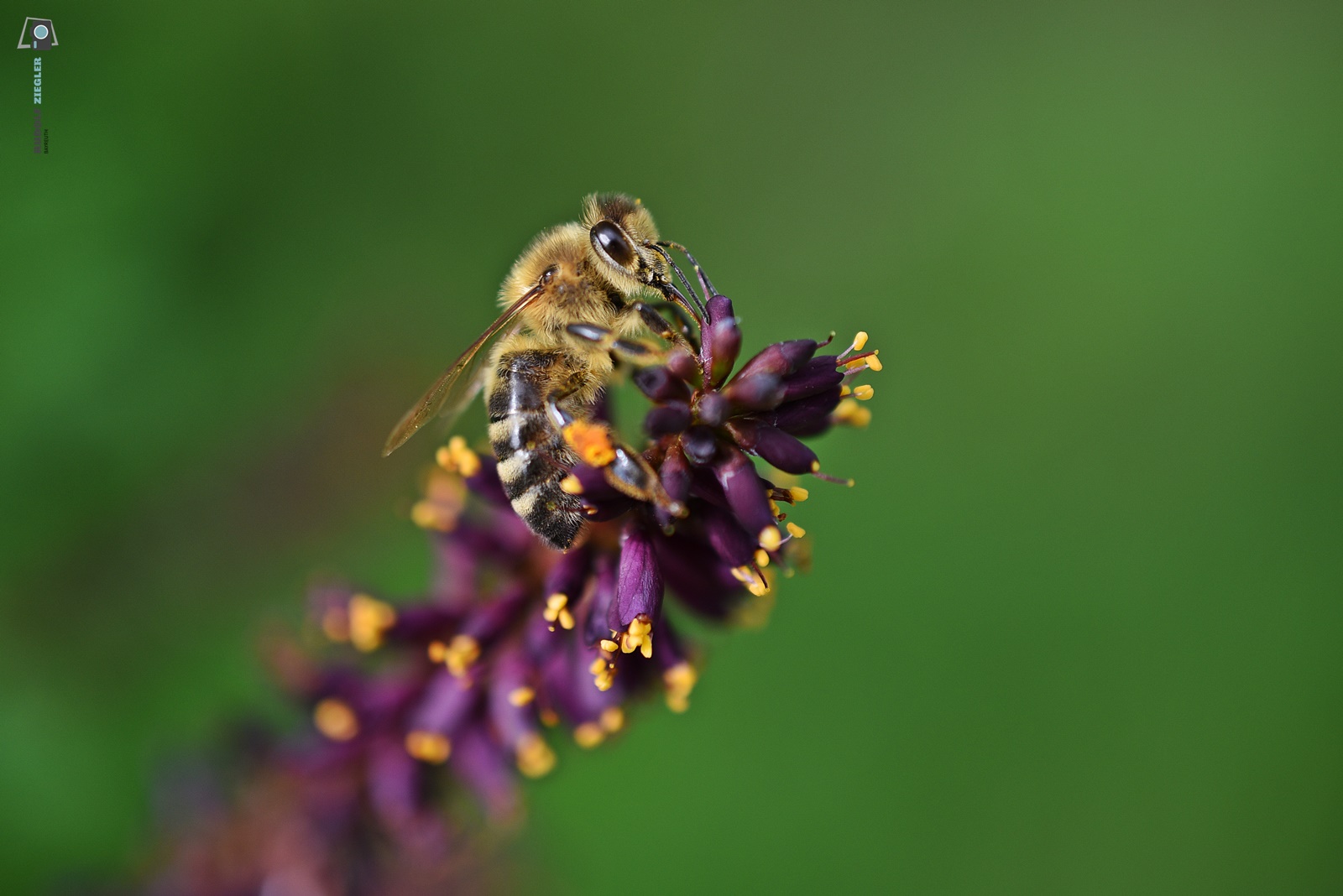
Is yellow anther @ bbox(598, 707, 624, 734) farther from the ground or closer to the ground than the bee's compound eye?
closer to the ground

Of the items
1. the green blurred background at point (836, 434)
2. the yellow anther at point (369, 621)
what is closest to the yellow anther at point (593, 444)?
the yellow anther at point (369, 621)

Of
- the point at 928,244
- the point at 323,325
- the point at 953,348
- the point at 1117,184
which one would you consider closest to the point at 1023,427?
the point at 953,348

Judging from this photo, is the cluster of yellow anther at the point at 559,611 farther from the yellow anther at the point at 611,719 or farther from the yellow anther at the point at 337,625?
the yellow anther at the point at 337,625

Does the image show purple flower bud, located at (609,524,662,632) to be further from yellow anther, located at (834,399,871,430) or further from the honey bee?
yellow anther, located at (834,399,871,430)

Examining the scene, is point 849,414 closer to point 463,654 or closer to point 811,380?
point 811,380

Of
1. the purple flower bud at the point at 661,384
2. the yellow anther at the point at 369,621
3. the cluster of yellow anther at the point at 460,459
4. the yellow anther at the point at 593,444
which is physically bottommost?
the yellow anther at the point at 369,621

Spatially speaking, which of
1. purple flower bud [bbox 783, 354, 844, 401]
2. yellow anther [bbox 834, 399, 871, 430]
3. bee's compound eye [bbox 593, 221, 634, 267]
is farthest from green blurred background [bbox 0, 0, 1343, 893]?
purple flower bud [bbox 783, 354, 844, 401]
